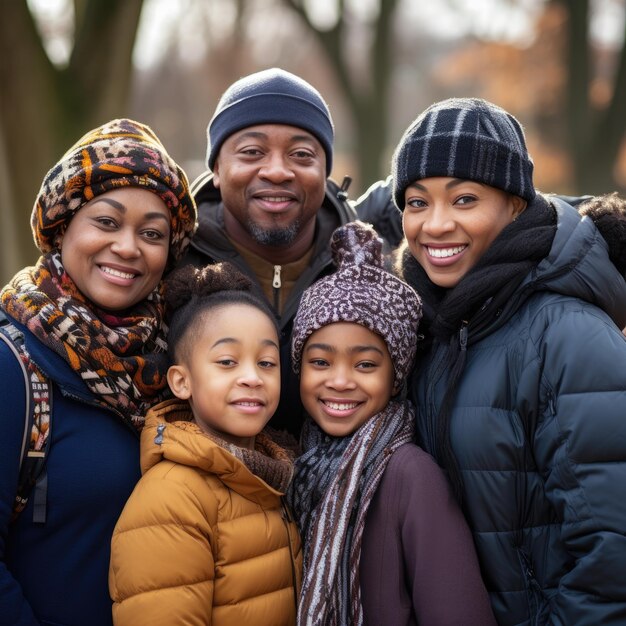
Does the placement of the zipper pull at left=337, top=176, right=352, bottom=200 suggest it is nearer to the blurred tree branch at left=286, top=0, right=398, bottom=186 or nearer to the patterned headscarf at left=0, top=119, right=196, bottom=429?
the patterned headscarf at left=0, top=119, right=196, bottom=429

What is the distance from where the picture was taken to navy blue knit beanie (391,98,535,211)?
318 cm

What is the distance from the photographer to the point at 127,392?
10.3 feet

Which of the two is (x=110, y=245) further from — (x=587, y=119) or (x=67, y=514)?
(x=587, y=119)

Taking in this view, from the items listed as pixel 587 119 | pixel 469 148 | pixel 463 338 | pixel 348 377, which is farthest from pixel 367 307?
pixel 587 119

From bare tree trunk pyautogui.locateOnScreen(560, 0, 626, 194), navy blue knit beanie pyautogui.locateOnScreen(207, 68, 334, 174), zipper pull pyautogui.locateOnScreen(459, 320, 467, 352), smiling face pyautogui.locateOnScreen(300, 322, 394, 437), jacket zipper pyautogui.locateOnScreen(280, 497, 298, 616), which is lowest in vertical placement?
jacket zipper pyautogui.locateOnScreen(280, 497, 298, 616)

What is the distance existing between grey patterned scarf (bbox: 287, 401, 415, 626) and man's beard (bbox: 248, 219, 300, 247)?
3.75ft

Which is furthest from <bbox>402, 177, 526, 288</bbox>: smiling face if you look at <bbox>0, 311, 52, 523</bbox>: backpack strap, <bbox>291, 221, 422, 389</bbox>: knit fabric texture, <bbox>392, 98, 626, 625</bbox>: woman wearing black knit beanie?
<bbox>0, 311, 52, 523</bbox>: backpack strap

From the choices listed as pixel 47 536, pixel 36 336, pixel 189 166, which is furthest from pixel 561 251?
pixel 189 166

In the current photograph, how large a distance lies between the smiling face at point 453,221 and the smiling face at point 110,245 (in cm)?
103

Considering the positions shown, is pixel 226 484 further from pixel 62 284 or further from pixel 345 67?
pixel 345 67

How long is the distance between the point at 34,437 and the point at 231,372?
73 cm

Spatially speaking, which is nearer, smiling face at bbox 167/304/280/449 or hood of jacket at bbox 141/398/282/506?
hood of jacket at bbox 141/398/282/506

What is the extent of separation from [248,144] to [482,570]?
7.40 ft

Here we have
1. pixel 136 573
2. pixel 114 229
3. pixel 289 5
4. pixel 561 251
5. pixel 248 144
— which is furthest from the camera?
pixel 289 5
